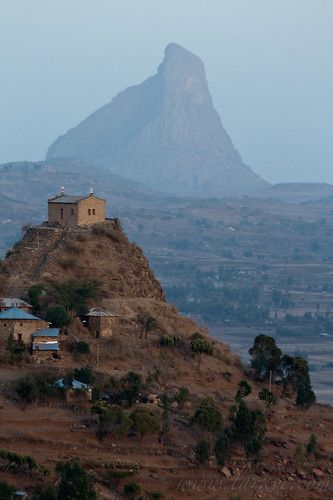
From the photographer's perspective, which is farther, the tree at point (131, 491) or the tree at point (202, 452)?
the tree at point (202, 452)

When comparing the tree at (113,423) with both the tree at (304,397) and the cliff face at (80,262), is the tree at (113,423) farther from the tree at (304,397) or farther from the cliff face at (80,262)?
the tree at (304,397)

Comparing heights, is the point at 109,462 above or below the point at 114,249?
below

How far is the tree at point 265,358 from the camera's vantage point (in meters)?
52.3

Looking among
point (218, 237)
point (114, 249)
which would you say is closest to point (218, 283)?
A: point (218, 237)

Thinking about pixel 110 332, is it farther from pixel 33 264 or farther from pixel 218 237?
pixel 218 237

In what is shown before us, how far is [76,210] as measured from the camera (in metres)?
54.3

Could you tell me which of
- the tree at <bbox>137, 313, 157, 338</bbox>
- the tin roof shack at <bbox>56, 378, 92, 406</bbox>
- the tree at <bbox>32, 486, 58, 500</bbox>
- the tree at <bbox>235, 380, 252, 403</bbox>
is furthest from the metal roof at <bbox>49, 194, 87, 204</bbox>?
the tree at <bbox>32, 486, 58, 500</bbox>

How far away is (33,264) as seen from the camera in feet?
174

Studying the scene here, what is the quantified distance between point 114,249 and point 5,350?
8623 mm

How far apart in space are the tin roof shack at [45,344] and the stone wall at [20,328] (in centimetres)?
21

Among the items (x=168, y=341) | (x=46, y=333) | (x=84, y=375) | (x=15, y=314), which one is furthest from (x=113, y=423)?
(x=168, y=341)

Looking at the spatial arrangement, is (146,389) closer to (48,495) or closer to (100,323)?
(100,323)

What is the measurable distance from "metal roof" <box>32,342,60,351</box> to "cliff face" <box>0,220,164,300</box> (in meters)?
3.77

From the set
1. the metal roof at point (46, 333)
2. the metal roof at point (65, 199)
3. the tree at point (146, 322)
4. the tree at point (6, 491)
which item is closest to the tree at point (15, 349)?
the metal roof at point (46, 333)
